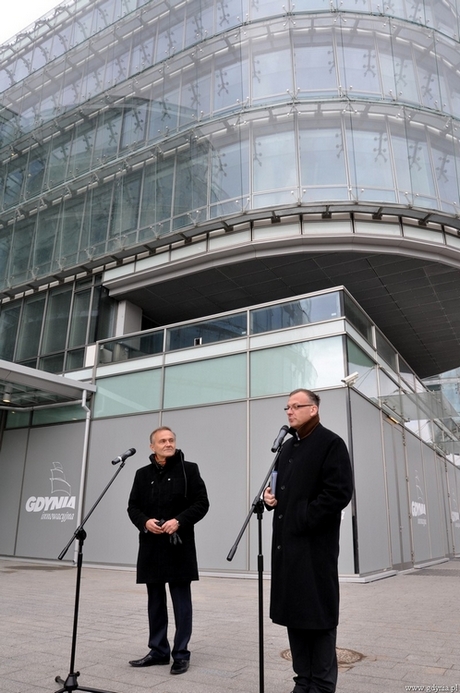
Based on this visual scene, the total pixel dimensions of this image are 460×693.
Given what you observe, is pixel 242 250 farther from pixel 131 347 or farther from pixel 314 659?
pixel 314 659

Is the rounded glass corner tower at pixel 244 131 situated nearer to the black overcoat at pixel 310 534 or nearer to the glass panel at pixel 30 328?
the glass panel at pixel 30 328

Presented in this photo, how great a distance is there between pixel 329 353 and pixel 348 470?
29.4 feet

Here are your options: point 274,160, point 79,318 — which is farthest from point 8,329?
point 274,160

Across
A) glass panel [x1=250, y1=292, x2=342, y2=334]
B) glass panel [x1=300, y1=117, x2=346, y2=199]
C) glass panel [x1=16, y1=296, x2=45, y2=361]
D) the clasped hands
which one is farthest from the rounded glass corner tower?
the clasped hands

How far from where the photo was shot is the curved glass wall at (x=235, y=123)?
15.0m

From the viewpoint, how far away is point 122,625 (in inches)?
247

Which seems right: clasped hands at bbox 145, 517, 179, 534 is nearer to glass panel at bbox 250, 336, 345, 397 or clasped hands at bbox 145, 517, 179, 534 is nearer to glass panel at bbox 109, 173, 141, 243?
glass panel at bbox 250, 336, 345, 397

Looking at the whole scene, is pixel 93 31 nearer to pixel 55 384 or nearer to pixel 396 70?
pixel 396 70

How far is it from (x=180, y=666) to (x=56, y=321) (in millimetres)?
15187

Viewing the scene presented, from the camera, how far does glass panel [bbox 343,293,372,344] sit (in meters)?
12.8

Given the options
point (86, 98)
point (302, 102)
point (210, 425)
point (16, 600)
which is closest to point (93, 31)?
point (86, 98)

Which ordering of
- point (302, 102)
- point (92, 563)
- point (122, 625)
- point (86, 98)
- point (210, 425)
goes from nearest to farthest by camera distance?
point (122, 625) < point (210, 425) < point (92, 563) < point (302, 102) < point (86, 98)

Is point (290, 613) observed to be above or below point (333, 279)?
below

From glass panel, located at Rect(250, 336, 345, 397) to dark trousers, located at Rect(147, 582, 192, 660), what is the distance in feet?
26.3
